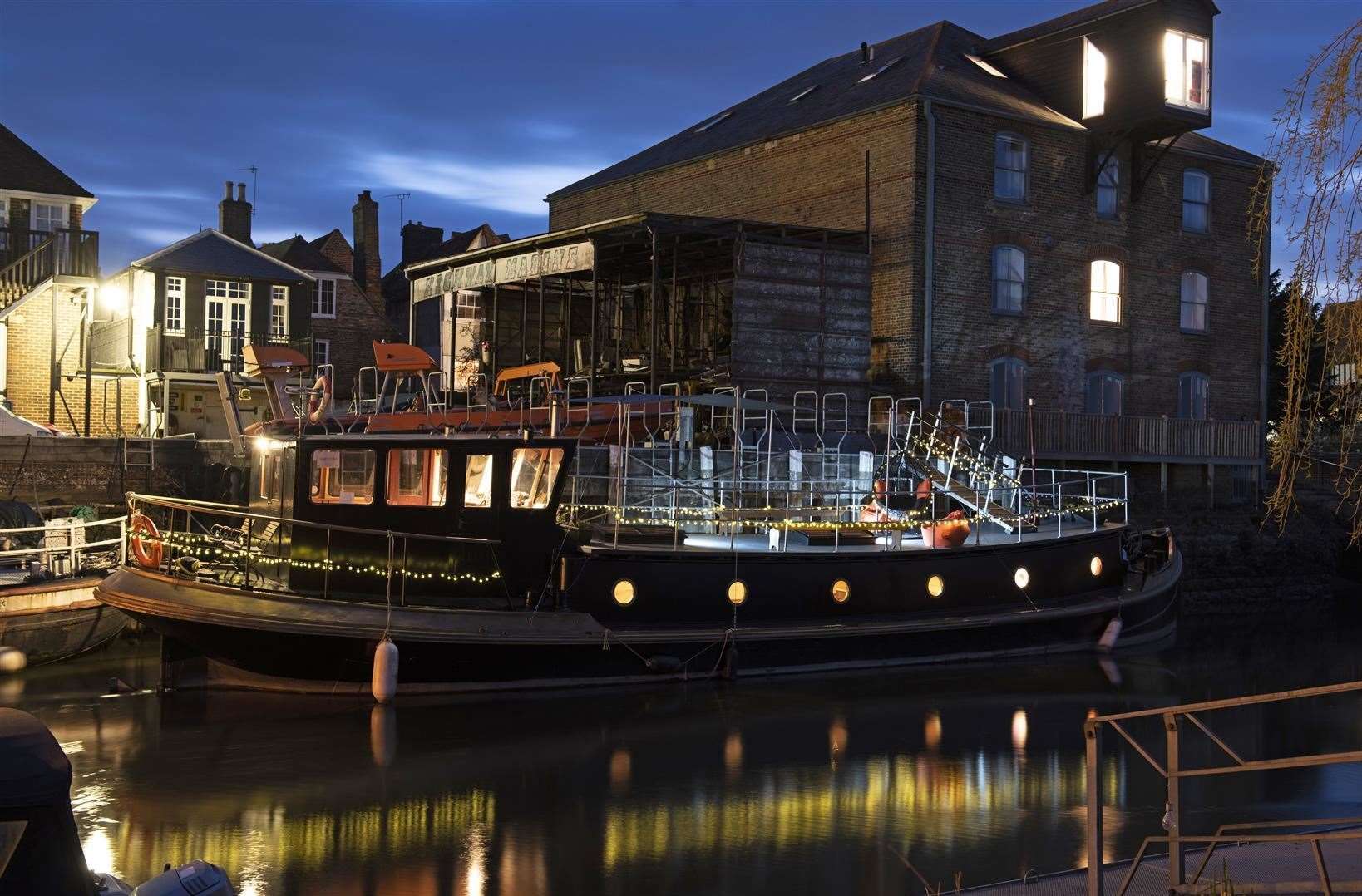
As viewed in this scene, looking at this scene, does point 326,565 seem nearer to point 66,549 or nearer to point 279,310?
point 66,549

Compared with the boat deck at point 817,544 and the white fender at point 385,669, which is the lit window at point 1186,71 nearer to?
the boat deck at point 817,544

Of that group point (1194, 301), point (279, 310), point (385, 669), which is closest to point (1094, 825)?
point (385, 669)

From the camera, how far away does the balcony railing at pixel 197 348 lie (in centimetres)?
3472

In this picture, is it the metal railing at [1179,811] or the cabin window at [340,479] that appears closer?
the metal railing at [1179,811]

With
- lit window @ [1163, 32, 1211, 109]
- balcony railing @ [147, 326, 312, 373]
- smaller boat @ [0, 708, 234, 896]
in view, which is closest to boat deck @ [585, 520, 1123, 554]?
smaller boat @ [0, 708, 234, 896]

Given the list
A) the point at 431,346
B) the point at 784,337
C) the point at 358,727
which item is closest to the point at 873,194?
the point at 784,337

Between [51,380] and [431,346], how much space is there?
10156 millimetres

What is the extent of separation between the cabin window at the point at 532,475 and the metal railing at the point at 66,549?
6.09 m

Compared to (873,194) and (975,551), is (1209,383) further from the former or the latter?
(975,551)

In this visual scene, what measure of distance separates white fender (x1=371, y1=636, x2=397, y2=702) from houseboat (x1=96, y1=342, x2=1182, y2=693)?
209 mm

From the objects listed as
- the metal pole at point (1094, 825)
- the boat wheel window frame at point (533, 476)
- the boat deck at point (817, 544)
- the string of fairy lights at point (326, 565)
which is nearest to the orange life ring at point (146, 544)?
the string of fairy lights at point (326, 565)

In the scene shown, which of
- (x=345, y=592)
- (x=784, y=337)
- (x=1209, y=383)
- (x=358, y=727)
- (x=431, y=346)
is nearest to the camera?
(x=358, y=727)

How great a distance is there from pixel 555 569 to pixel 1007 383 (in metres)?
15.8

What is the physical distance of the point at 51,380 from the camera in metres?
34.7
